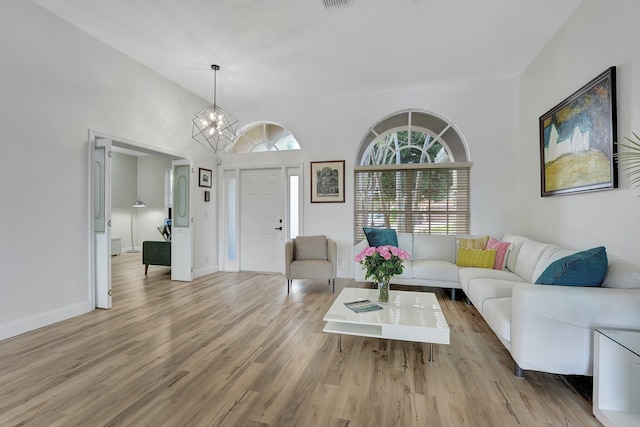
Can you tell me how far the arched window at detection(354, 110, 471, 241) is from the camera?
4.68 m

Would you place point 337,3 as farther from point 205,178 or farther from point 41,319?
point 41,319

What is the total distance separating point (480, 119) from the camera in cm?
459

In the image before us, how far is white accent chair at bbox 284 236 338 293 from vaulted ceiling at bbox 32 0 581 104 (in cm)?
250

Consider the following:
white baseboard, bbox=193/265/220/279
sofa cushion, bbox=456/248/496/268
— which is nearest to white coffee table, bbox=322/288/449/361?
sofa cushion, bbox=456/248/496/268

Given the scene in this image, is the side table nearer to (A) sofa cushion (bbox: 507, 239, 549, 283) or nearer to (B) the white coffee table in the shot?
(B) the white coffee table

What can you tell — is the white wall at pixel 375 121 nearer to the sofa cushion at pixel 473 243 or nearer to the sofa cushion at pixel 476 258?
the sofa cushion at pixel 473 243

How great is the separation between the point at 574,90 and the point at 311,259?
12.0ft

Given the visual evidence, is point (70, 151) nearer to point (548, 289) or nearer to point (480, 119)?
point (548, 289)

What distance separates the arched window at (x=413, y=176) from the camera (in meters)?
4.68

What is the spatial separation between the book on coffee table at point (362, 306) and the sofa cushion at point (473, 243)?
207 cm

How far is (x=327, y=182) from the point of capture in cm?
515

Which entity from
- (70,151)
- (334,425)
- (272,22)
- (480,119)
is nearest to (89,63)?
(70,151)

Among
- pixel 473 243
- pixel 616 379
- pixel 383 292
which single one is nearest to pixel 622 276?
pixel 616 379

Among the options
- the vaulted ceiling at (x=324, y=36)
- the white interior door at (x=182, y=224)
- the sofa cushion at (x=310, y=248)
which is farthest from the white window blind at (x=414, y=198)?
the white interior door at (x=182, y=224)
